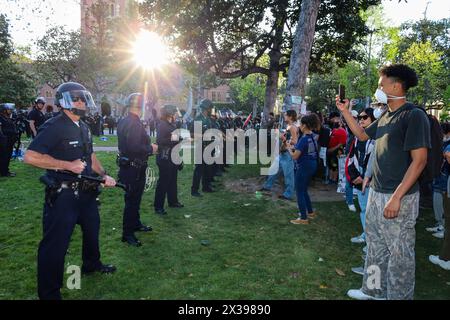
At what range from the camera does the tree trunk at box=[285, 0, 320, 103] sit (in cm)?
1008

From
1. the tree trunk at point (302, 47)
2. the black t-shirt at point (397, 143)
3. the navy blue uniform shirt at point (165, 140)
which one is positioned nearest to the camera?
the black t-shirt at point (397, 143)

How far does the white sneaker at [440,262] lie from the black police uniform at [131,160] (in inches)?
188

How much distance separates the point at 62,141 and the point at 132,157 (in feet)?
6.42

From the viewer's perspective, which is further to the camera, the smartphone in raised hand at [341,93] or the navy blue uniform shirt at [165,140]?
the navy blue uniform shirt at [165,140]

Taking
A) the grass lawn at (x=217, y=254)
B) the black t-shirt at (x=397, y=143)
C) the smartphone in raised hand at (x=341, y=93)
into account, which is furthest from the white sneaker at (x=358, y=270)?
the smartphone in raised hand at (x=341, y=93)

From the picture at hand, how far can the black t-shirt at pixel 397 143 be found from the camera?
3.18 metres

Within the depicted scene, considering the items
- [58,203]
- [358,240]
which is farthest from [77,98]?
[358,240]

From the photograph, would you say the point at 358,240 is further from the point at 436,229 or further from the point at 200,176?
the point at 200,176

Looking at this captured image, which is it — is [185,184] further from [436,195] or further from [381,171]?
[381,171]

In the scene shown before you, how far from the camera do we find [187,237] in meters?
6.17

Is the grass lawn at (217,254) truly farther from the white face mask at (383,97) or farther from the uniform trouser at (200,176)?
the white face mask at (383,97)

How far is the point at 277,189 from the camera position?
1012cm
